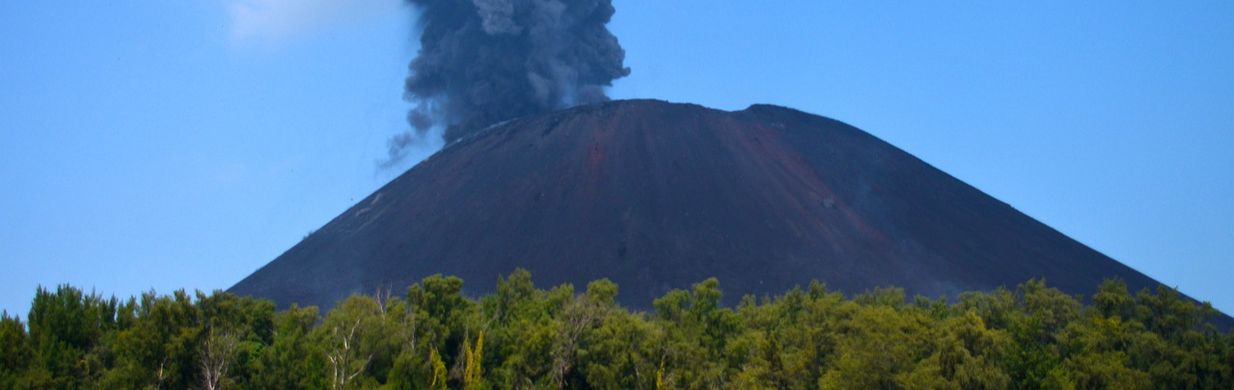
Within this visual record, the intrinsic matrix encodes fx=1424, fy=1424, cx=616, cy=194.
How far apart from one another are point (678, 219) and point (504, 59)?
1033 inches

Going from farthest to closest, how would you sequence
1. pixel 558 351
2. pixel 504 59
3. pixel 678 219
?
pixel 504 59
pixel 678 219
pixel 558 351

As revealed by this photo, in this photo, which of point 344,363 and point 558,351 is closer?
point 344,363

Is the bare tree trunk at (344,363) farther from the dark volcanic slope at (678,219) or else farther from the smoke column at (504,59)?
the smoke column at (504,59)

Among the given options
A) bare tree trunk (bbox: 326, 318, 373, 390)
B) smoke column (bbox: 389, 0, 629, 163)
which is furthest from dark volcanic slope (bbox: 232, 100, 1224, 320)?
bare tree trunk (bbox: 326, 318, 373, 390)

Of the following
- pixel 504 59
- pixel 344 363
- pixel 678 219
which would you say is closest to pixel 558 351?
pixel 344 363

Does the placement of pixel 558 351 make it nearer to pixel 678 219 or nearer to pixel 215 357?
pixel 215 357

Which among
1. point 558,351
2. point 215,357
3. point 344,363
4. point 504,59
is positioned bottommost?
point 558,351

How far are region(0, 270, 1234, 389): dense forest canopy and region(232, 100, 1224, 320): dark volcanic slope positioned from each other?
2678 centimetres

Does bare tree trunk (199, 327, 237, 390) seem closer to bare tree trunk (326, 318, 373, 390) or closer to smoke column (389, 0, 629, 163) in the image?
bare tree trunk (326, 318, 373, 390)

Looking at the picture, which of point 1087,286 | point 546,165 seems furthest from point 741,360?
point 546,165

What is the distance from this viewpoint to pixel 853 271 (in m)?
65.0

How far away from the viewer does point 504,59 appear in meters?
93.1

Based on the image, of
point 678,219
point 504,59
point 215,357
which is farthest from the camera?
point 504,59

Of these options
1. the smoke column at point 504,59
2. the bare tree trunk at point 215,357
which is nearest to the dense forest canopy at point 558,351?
the bare tree trunk at point 215,357
